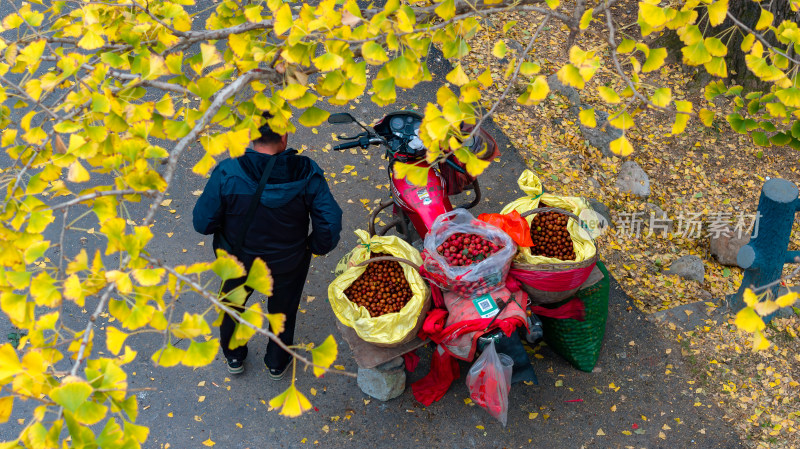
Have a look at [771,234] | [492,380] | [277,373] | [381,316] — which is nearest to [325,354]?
[381,316]

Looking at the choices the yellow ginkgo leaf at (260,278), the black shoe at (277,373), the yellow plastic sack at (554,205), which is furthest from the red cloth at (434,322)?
the yellow ginkgo leaf at (260,278)

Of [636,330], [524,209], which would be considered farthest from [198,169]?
[636,330]

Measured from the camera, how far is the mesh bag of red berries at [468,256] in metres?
Answer: 3.54

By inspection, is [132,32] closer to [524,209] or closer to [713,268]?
[524,209]

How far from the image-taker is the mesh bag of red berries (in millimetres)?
3541

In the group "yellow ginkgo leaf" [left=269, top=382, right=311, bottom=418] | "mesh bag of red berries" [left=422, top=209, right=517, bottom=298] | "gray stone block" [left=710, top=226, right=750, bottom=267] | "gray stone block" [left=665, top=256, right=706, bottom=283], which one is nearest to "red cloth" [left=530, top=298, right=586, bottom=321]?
"mesh bag of red berries" [left=422, top=209, right=517, bottom=298]

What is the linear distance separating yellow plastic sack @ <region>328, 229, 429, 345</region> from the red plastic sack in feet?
1.82

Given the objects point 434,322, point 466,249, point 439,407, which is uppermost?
point 466,249

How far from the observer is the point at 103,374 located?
5.87 ft

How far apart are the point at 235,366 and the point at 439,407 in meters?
1.48

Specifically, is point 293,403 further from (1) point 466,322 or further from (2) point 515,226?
(2) point 515,226

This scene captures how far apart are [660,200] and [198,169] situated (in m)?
4.76

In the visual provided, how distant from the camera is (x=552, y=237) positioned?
3877 millimetres

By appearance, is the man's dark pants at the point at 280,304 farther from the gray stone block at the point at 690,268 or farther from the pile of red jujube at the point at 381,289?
the gray stone block at the point at 690,268
